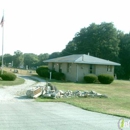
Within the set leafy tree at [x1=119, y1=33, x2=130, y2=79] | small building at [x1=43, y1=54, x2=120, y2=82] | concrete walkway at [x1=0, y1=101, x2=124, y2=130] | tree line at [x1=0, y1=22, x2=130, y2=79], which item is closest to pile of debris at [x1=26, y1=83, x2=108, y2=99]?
concrete walkway at [x1=0, y1=101, x2=124, y2=130]

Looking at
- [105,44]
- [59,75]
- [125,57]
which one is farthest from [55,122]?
[125,57]

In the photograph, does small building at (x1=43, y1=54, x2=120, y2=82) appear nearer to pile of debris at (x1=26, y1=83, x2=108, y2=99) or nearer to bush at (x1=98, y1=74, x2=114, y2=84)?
bush at (x1=98, y1=74, x2=114, y2=84)

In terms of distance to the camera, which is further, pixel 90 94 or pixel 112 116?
pixel 90 94

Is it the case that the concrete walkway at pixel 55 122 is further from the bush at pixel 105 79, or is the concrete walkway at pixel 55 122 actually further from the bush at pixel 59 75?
the bush at pixel 59 75

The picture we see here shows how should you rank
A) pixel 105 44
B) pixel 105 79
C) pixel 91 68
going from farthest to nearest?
pixel 105 44
pixel 91 68
pixel 105 79

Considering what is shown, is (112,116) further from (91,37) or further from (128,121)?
(91,37)

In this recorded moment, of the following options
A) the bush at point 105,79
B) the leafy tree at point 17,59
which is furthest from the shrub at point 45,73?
the leafy tree at point 17,59

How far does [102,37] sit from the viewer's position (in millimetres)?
58531

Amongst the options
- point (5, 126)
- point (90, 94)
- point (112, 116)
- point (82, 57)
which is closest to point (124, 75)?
point (82, 57)

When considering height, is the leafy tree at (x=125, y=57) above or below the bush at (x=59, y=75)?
above

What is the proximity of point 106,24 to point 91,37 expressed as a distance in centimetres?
481

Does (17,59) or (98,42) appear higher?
(98,42)

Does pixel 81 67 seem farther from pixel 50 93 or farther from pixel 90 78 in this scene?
pixel 50 93

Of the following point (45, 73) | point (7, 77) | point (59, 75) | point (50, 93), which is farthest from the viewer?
point (45, 73)
